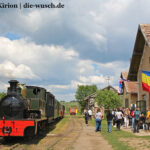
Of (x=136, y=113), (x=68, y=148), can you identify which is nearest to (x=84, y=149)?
(x=68, y=148)

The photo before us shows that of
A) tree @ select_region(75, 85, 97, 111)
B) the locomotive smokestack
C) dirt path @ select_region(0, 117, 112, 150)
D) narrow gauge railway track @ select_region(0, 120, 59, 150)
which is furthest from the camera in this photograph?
tree @ select_region(75, 85, 97, 111)

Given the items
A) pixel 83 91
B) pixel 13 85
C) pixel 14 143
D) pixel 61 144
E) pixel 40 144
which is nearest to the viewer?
pixel 61 144

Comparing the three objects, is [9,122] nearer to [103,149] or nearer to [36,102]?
[36,102]

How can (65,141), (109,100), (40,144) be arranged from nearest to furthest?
1. (40,144)
2. (65,141)
3. (109,100)

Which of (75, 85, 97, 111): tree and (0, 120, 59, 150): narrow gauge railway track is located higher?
(75, 85, 97, 111): tree

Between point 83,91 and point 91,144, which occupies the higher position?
point 83,91

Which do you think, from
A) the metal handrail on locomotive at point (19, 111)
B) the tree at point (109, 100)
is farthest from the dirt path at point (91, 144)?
the tree at point (109, 100)

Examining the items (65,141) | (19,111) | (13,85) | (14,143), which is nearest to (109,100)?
(65,141)

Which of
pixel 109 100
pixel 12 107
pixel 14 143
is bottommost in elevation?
pixel 14 143

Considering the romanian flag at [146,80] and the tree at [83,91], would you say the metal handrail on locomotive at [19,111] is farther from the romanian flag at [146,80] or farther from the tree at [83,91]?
the tree at [83,91]

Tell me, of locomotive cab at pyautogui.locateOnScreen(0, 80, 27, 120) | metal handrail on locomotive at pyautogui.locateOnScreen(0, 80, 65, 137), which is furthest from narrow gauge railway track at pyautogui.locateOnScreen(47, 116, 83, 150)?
locomotive cab at pyautogui.locateOnScreen(0, 80, 27, 120)

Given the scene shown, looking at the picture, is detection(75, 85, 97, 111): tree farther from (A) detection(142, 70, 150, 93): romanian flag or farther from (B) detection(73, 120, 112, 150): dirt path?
(B) detection(73, 120, 112, 150): dirt path

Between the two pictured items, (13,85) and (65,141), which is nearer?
(65,141)

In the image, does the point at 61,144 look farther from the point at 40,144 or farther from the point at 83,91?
the point at 83,91
